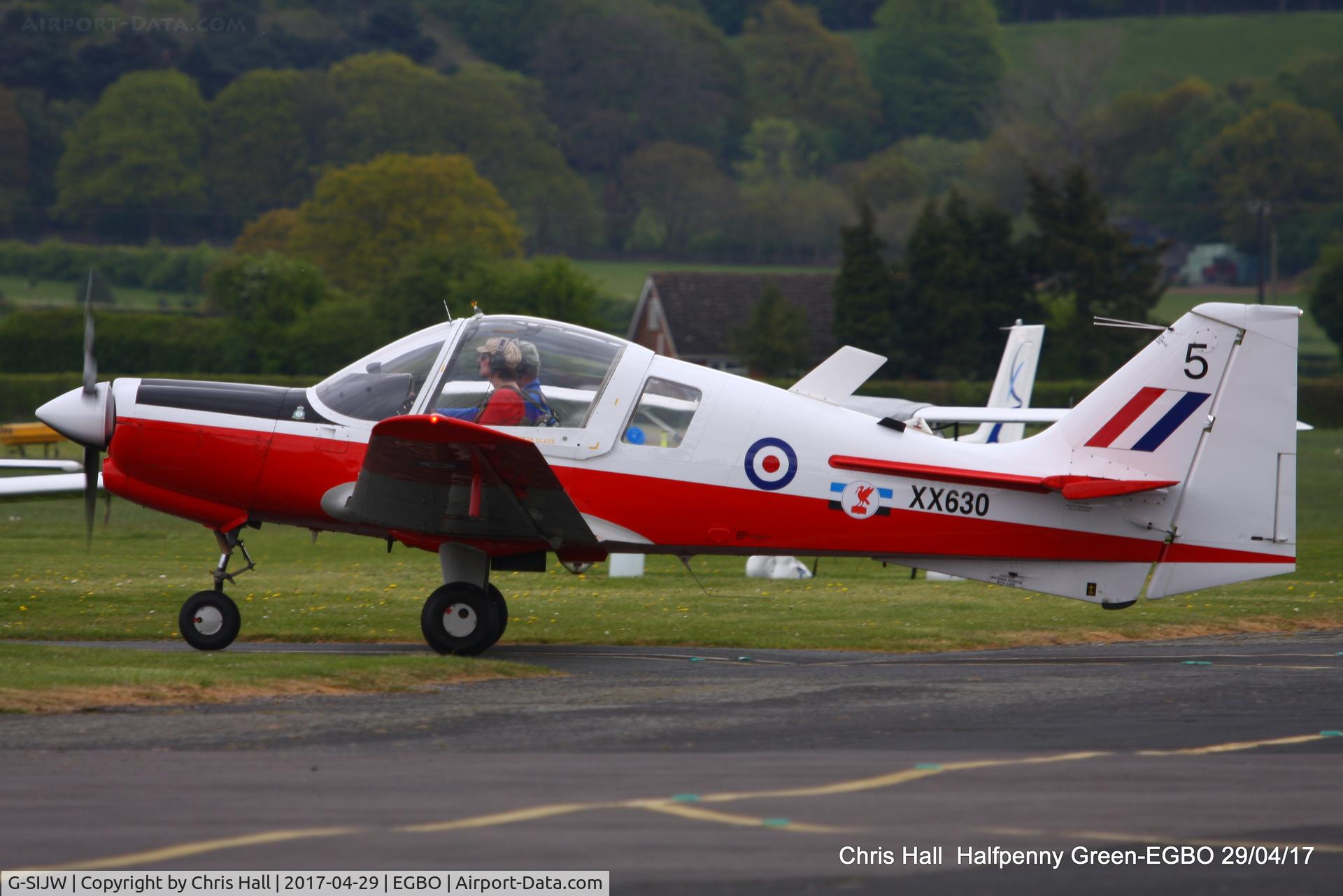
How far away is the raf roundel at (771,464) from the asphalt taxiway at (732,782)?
1.59 meters

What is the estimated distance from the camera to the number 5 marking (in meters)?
12.4

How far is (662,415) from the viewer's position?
12617 millimetres

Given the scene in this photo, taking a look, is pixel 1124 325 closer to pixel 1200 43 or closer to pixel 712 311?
pixel 712 311

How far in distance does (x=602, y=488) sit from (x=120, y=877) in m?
6.67

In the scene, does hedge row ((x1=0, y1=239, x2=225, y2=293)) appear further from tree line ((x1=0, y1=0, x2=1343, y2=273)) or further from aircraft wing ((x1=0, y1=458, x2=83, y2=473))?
aircraft wing ((x1=0, y1=458, x2=83, y2=473))

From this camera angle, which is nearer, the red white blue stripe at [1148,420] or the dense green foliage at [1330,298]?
the red white blue stripe at [1148,420]

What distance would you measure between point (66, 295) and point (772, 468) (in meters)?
77.9

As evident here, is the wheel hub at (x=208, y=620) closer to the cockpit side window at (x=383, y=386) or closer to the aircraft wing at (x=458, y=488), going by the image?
the aircraft wing at (x=458, y=488)

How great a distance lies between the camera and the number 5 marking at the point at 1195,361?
12391 mm

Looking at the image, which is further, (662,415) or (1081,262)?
(1081,262)

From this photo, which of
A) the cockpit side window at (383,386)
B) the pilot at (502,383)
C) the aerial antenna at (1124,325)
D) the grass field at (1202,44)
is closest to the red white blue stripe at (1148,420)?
the aerial antenna at (1124,325)

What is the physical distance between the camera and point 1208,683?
37.4 feet

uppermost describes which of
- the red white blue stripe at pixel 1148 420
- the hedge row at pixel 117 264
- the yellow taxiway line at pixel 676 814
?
the hedge row at pixel 117 264

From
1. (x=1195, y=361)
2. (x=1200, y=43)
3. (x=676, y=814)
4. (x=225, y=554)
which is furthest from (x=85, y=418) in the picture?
(x=1200, y=43)
